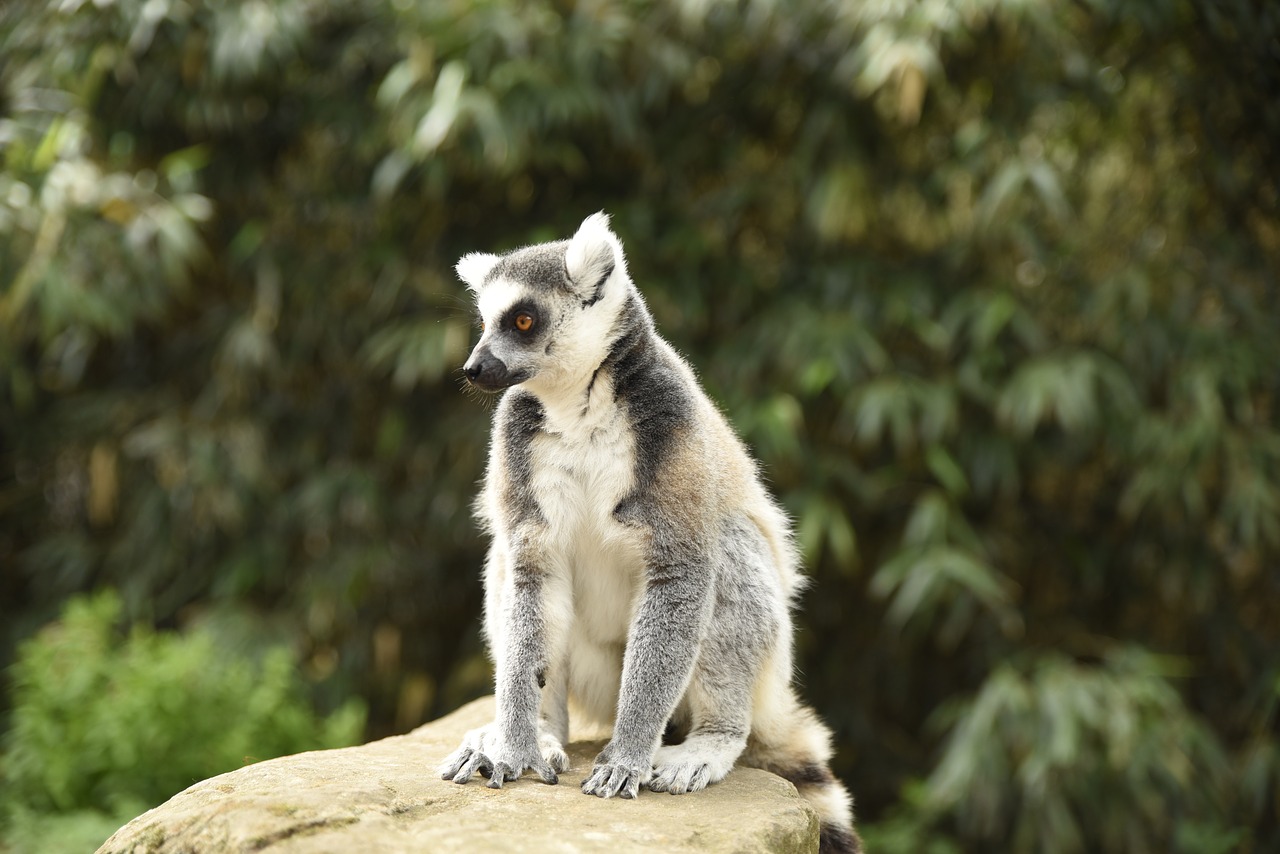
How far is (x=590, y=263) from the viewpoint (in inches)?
115

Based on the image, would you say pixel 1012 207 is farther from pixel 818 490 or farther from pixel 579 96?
pixel 579 96

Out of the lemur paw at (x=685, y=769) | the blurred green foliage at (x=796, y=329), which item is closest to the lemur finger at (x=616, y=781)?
the lemur paw at (x=685, y=769)

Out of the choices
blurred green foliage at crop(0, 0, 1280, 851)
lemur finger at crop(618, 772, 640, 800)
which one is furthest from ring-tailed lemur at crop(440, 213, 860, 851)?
blurred green foliage at crop(0, 0, 1280, 851)

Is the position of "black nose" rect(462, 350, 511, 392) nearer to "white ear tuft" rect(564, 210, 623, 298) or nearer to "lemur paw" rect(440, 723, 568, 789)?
"white ear tuft" rect(564, 210, 623, 298)

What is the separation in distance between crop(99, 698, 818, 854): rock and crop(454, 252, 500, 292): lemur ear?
1.22 m

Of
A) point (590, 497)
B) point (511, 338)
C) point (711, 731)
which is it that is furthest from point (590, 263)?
point (711, 731)

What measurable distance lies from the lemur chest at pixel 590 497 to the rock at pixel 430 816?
19.5 inches

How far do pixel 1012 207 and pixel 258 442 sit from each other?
12.1 ft

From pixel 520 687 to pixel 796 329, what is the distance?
2822mm

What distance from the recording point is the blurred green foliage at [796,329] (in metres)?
4.95

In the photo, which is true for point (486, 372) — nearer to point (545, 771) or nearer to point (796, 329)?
point (545, 771)

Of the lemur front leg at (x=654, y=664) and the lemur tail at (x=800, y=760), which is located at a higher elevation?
the lemur front leg at (x=654, y=664)

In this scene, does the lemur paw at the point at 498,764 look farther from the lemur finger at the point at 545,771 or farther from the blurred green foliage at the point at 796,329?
the blurred green foliage at the point at 796,329

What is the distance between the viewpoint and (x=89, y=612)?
4.97 meters
